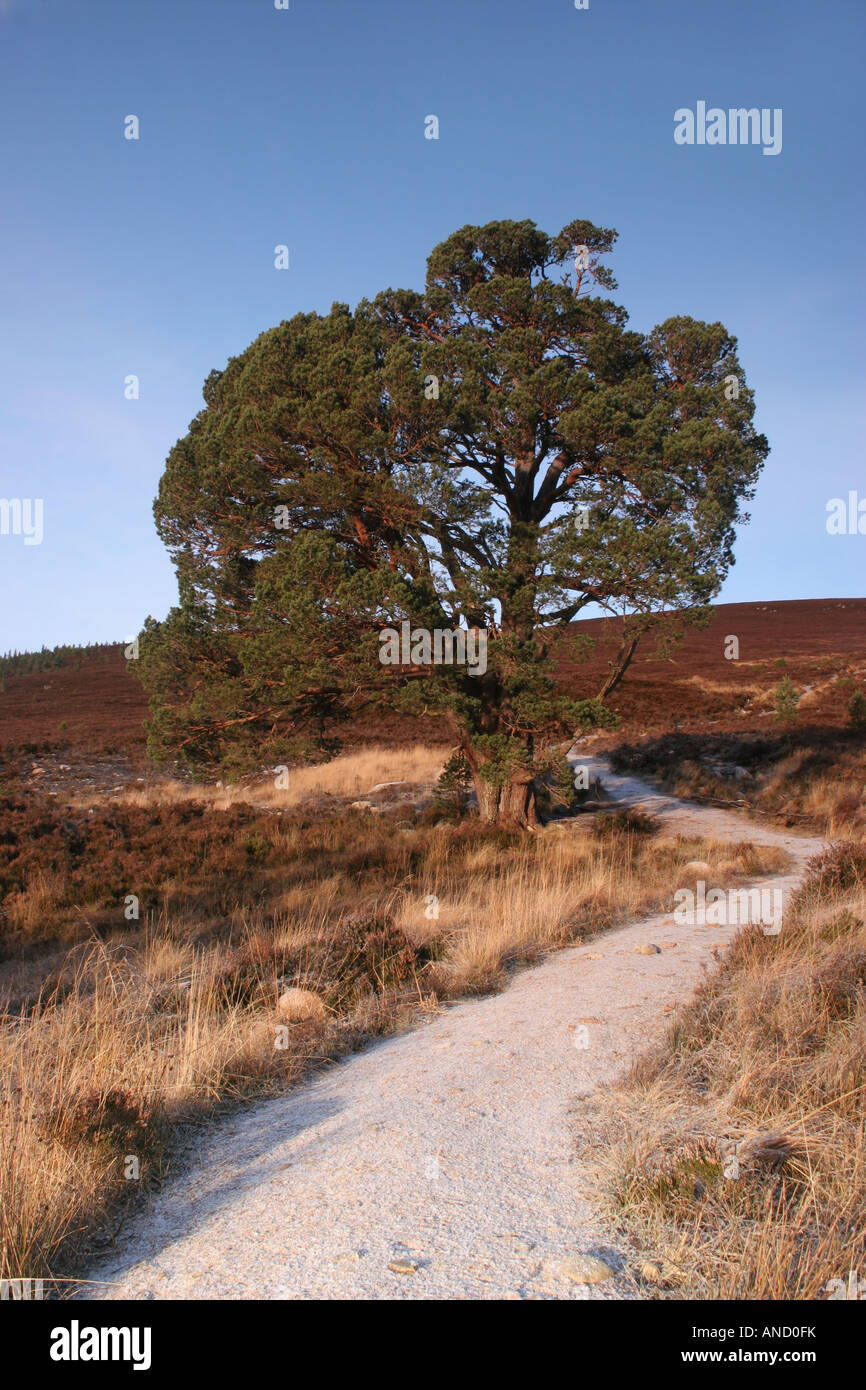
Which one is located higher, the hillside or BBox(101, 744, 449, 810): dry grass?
the hillside

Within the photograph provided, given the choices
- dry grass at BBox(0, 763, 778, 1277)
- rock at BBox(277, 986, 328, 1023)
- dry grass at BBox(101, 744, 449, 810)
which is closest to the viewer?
dry grass at BBox(0, 763, 778, 1277)

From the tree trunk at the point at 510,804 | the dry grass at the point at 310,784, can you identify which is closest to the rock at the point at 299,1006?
the tree trunk at the point at 510,804

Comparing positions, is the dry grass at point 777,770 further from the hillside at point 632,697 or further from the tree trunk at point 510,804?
the tree trunk at point 510,804

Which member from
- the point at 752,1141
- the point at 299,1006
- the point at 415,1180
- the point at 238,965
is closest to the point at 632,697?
the point at 238,965

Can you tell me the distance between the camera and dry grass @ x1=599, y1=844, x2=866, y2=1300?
8.98 feet

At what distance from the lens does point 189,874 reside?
13117 mm

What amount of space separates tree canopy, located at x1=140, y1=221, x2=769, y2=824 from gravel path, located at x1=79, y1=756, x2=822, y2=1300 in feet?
22.2

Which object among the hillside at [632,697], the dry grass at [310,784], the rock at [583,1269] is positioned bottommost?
the dry grass at [310,784]

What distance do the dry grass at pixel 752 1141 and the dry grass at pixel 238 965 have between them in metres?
2.11

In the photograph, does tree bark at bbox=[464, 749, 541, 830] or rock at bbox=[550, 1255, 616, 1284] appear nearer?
rock at bbox=[550, 1255, 616, 1284]

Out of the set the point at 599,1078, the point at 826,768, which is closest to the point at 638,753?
the point at 826,768

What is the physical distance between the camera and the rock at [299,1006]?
234 inches

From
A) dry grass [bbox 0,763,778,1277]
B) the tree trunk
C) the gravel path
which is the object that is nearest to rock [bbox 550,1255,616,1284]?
the gravel path

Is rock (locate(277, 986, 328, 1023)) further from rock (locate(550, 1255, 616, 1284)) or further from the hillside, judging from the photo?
the hillside
